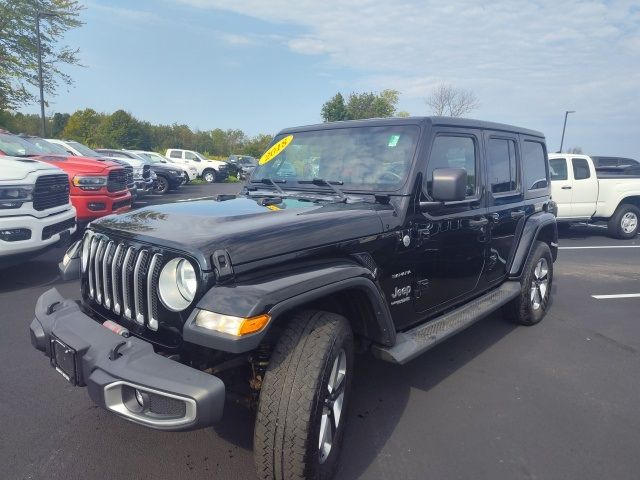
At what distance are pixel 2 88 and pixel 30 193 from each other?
18.9 meters

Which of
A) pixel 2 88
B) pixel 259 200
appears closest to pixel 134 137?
pixel 2 88

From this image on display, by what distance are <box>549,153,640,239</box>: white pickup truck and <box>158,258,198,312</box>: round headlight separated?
32.8 feet

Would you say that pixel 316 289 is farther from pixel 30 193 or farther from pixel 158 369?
pixel 30 193

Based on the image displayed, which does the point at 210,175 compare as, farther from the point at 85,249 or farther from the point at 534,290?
the point at 85,249

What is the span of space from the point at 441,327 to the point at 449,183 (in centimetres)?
103

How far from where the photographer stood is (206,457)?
103 inches

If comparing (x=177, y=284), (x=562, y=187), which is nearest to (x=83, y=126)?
(x=562, y=187)

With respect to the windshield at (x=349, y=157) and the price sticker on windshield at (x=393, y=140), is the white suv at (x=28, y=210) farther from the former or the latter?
the price sticker on windshield at (x=393, y=140)

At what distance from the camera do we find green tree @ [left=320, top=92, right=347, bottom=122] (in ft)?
120

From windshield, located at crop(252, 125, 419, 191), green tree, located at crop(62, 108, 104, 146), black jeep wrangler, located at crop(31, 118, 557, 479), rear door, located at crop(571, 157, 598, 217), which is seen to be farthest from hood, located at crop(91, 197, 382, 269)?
green tree, located at crop(62, 108, 104, 146)

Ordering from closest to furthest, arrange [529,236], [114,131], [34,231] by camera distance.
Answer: [529,236]
[34,231]
[114,131]

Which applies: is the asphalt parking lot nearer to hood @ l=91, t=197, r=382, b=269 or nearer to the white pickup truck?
hood @ l=91, t=197, r=382, b=269

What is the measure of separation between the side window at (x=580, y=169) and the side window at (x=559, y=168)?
215 millimetres

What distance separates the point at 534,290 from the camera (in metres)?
4.81
